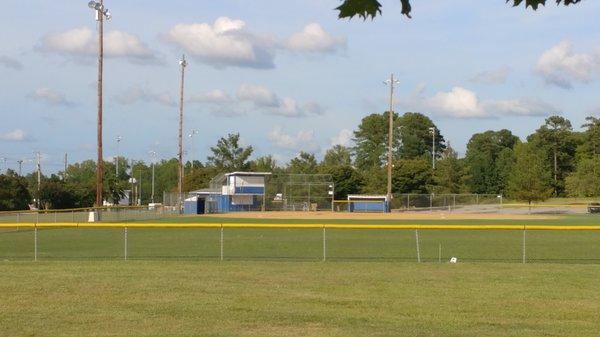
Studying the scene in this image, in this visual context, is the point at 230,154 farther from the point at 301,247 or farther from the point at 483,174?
the point at 301,247

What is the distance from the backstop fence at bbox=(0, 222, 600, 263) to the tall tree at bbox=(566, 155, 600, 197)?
6807 centimetres

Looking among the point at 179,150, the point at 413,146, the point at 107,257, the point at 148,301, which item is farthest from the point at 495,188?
the point at 148,301

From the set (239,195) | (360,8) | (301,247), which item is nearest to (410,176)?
(239,195)

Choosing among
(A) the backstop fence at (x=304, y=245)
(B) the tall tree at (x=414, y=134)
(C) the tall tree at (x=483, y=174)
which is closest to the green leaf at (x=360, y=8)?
(A) the backstop fence at (x=304, y=245)

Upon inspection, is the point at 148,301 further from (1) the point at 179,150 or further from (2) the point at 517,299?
(1) the point at 179,150

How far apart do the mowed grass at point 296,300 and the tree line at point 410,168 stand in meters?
56.1

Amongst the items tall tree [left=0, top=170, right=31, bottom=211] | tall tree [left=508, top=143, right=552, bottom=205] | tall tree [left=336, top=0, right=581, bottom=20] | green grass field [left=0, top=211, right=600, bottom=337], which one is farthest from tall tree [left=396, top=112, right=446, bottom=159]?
tall tree [left=336, top=0, right=581, bottom=20]

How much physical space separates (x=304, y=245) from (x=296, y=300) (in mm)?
15770

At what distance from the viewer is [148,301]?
1318 cm

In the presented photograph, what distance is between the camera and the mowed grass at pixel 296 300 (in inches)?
431

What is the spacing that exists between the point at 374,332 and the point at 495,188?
125692 mm

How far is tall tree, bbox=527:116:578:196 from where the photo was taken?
452 feet

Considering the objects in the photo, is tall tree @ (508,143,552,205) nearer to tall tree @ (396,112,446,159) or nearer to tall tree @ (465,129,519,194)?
tall tree @ (465,129,519,194)

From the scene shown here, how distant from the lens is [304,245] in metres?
29.3
